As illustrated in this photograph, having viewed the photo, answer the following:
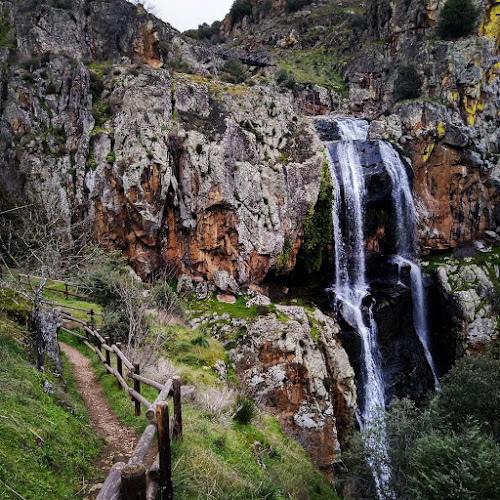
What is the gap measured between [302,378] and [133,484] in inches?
594

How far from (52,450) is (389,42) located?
164ft

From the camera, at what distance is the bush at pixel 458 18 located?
34.6m

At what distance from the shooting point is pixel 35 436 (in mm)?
4992

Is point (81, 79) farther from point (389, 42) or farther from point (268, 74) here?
point (389, 42)

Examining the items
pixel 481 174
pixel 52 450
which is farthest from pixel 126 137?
pixel 481 174

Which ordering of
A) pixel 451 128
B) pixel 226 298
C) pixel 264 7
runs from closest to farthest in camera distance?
pixel 226 298 < pixel 451 128 < pixel 264 7

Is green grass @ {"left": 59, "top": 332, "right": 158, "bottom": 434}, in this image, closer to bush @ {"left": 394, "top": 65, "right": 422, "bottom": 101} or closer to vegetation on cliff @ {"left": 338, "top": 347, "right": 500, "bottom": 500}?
vegetation on cliff @ {"left": 338, "top": 347, "right": 500, "bottom": 500}

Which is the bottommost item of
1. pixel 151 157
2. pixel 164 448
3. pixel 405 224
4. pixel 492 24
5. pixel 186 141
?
pixel 405 224

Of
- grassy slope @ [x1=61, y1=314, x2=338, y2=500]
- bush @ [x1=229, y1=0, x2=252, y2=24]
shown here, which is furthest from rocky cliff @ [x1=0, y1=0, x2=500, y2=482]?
bush @ [x1=229, y1=0, x2=252, y2=24]

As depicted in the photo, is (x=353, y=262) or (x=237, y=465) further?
(x=353, y=262)

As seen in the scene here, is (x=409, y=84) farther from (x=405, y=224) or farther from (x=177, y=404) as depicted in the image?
(x=177, y=404)

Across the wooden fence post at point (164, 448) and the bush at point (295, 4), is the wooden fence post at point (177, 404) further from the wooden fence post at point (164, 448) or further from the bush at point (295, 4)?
the bush at point (295, 4)

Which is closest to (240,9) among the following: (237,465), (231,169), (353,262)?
(231,169)

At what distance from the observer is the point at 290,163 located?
84.5ft
